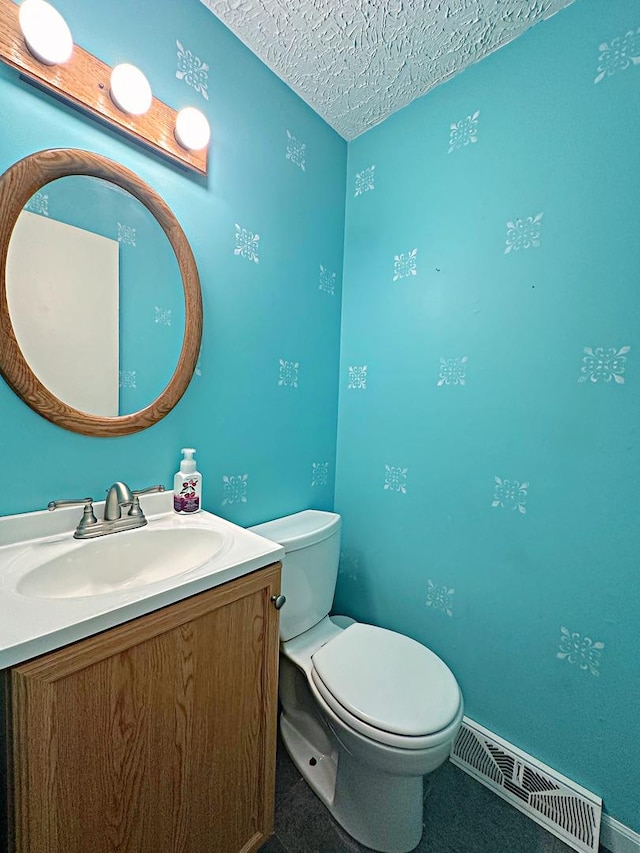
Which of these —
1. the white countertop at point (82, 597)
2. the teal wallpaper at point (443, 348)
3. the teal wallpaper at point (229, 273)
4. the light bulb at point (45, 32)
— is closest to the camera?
the white countertop at point (82, 597)

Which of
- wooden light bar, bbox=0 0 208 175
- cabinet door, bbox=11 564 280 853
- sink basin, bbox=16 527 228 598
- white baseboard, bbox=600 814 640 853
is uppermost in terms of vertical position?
wooden light bar, bbox=0 0 208 175

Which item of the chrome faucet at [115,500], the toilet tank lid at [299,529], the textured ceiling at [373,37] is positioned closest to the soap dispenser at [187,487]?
the chrome faucet at [115,500]

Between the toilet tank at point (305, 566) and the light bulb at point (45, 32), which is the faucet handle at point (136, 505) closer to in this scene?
the toilet tank at point (305, 566)

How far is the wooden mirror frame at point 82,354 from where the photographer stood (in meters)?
0.78

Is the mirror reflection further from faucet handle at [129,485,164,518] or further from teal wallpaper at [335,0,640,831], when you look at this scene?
teal wallpaper at [335,0,640,831]

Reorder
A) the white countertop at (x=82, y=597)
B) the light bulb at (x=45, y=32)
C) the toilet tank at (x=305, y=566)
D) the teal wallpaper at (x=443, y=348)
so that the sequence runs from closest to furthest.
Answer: the white countertop at (x=82, y=597), the light bulb at (x=45, y=32), the teal wallpaper at (x=443, y=348), the toilet tank at (x=305, y=566)

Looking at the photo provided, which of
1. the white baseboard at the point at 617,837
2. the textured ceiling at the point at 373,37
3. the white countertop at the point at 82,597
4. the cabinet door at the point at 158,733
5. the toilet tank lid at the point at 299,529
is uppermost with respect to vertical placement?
the textured ceiling at the point at 373,37

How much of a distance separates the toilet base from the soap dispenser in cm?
84

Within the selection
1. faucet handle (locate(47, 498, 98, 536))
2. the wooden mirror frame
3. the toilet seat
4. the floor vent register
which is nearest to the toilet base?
the toilet seat

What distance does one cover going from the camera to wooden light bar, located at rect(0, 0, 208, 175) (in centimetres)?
74

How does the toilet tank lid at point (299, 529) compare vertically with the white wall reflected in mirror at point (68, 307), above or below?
below

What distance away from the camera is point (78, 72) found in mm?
828

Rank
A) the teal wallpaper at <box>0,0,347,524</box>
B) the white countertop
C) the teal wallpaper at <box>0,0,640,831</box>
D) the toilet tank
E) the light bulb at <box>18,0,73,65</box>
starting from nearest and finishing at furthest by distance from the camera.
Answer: the white countertop → the light bulb at <box>18,0,73,65</box> → the teal wallpaper at <box>0,0,347,524</box> → the teal wallpaper at <box>0,0,640,831</box> → the toilet tank

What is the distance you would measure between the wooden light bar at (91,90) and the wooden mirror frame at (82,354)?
10 centimetres
